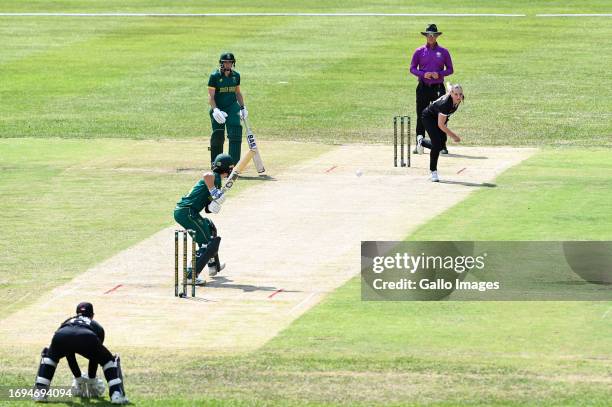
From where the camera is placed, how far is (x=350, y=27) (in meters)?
46.5

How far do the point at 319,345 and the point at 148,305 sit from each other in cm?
287

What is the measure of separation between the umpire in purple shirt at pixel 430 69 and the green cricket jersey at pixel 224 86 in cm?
419

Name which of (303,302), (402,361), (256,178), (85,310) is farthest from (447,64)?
(85,310)

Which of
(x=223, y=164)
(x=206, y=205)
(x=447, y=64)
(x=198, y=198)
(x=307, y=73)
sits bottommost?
(x=307, y=73)

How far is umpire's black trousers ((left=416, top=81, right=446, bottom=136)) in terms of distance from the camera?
3061 cm

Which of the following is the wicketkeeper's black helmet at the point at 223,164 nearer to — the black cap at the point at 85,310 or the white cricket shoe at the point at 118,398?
the black cap at the point at 85,310

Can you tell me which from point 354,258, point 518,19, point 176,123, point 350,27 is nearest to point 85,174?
point 176,123

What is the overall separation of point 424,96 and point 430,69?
56 centimetres

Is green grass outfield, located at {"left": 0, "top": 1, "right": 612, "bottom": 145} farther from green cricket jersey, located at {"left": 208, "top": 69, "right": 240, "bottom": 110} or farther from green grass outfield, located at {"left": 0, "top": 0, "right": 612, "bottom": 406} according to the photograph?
green cricket jersey, located at {"left": 208, "top": 69, "right": 240, "bottom": 110}

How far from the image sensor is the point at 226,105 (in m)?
28.4

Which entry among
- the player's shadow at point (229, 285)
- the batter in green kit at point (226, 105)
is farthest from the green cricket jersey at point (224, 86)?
the player's shadow at point (229, 285)

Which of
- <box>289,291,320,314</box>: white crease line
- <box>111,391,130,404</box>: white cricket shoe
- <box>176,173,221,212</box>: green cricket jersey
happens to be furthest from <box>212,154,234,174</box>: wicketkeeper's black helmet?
<box>111,391,130,404</box>: white cricket shoe

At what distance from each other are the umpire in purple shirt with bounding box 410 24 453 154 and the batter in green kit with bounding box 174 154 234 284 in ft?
34.6

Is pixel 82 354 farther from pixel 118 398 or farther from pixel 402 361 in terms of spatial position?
pixel 402 361
